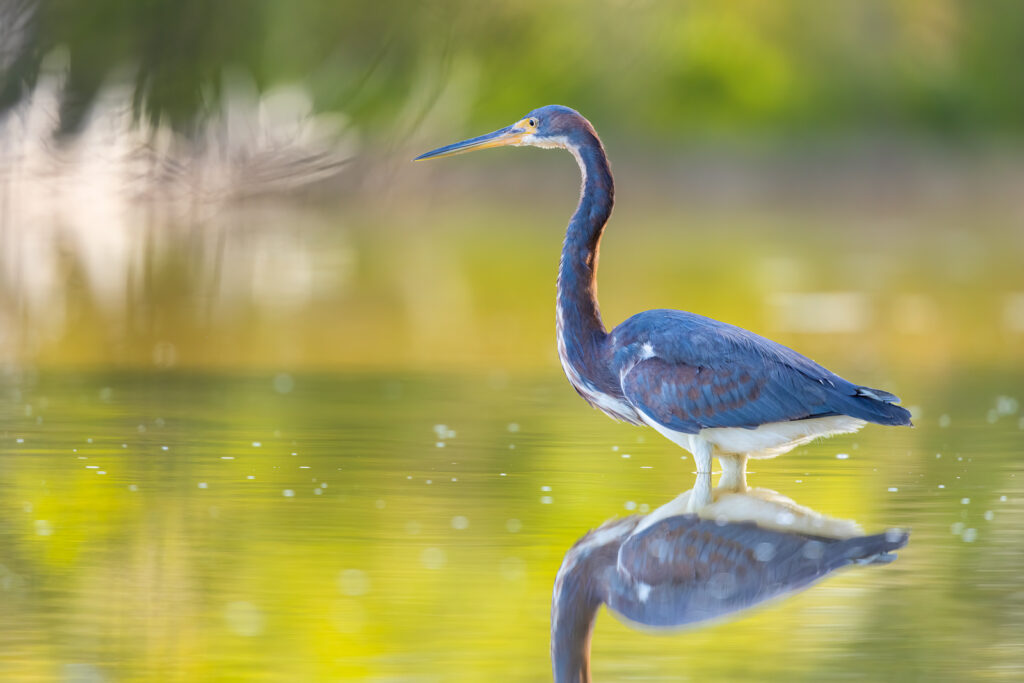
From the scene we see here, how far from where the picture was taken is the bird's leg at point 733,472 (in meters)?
7.57

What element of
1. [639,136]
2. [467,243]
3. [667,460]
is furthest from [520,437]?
[639,136]

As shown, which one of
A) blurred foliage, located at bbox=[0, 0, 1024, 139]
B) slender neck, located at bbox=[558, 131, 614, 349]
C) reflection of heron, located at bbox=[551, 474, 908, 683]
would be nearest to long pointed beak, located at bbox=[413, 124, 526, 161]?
slender neck, located at bbox=[558, 131, 614, 349]

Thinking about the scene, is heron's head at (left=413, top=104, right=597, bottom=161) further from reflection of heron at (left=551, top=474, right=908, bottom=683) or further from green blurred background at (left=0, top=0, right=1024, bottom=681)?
reflection of heron at (left=551, top=474, right=908, bottom=683)

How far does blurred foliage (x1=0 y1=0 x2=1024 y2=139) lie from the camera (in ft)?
65.8

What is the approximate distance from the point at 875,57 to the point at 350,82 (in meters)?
21.1

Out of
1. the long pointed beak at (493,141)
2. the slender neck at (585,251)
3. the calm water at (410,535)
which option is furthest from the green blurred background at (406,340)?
the long pointed beak at (493,141)

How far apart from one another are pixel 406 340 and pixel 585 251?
16.0ft

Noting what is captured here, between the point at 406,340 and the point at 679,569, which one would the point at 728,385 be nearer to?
the point at 679,569

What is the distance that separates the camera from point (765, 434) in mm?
7445

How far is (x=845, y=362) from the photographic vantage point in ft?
38.9

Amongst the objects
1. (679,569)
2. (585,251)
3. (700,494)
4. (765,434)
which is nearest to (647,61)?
(585,251)

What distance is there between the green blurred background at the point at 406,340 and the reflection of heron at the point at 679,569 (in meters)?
0.12

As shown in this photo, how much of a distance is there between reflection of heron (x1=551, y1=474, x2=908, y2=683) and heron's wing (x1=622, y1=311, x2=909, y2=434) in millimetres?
694

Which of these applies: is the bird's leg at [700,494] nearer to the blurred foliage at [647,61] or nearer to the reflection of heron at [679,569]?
the reflection of heron at [679,569]
